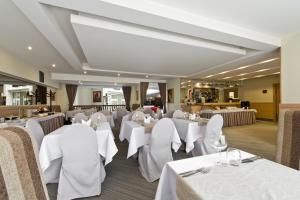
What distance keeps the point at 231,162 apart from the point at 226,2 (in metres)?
2.57

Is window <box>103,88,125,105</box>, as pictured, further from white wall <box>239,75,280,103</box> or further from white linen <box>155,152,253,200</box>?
white linen <box>155,152,253,200</box>

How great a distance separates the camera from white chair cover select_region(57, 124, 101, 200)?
80.7 inches

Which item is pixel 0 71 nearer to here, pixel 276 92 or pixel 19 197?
pixel 19 197

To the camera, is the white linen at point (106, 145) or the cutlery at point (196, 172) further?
the white linen at point (106, 145)

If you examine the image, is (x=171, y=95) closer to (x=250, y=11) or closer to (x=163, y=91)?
(x=163, y=91)

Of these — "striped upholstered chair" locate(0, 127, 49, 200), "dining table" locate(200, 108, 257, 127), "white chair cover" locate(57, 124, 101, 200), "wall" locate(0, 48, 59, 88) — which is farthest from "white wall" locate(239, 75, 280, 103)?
"wall" locate(0, 48, 59, 88)

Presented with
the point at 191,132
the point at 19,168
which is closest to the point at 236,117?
the point at 191,132

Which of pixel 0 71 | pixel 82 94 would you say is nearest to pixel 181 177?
pixel 0 71

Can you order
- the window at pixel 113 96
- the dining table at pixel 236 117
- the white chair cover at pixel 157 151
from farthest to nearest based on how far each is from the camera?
1. the window at pixel 113 96
2. the dining table at pixel 236 117
3. the white chair cover at pixel 157 151

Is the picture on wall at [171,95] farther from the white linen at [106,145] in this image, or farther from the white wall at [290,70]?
the white linen at [106,145]

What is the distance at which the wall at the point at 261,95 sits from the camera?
9503mm

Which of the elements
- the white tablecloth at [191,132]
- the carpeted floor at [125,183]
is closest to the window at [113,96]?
the carpeted floor at [125,183]

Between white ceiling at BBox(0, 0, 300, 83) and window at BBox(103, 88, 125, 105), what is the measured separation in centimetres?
967

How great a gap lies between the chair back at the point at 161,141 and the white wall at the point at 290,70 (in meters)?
3.64
